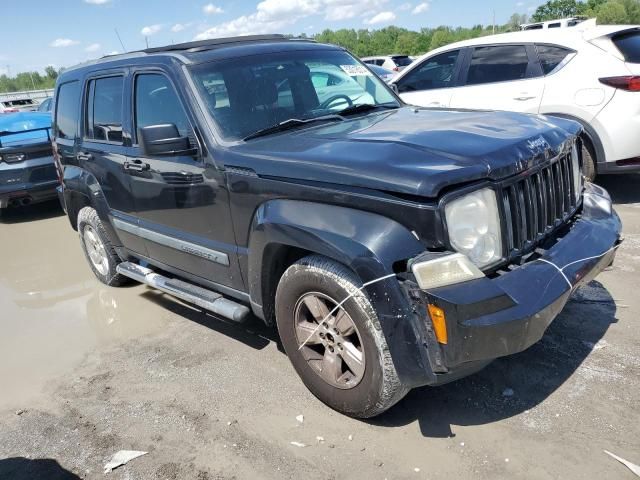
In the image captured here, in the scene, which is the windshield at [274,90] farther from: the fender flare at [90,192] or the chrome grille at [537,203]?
the fender flare at [90,192]

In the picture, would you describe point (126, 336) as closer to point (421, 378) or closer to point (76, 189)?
point (76, 189)

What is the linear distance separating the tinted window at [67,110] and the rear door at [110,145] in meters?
0.27

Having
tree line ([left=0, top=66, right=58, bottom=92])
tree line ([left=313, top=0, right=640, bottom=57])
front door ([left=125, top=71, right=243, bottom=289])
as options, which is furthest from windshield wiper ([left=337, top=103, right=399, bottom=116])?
tree line ([left=0, top=66, right=58, bottom=92])

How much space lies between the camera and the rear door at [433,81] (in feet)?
23.0

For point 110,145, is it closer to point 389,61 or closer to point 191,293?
point 191,293

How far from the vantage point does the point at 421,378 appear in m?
2.54

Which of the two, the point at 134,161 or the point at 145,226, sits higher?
the point at 134,161

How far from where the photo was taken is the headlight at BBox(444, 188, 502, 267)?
249 centimetres

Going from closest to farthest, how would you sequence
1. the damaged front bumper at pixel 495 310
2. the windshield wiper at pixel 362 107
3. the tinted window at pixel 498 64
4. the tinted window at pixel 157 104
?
the damaged front bumper at pixel 495 310
the tinted window at pixel 157 104
the windshield wiper at pixel 362 107
the tinted window at pixel 498 64

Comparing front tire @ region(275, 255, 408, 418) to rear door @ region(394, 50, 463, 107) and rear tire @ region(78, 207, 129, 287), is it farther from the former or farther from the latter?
rear door @ region(394, 50, 463, 107)

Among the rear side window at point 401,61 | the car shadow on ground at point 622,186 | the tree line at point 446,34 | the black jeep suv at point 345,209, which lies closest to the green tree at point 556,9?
the tree line at point 446,34

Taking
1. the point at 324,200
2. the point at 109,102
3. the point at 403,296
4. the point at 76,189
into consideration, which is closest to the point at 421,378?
the point at 403,296

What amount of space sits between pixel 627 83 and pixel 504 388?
4018 mm

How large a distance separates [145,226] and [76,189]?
4.53 ft
